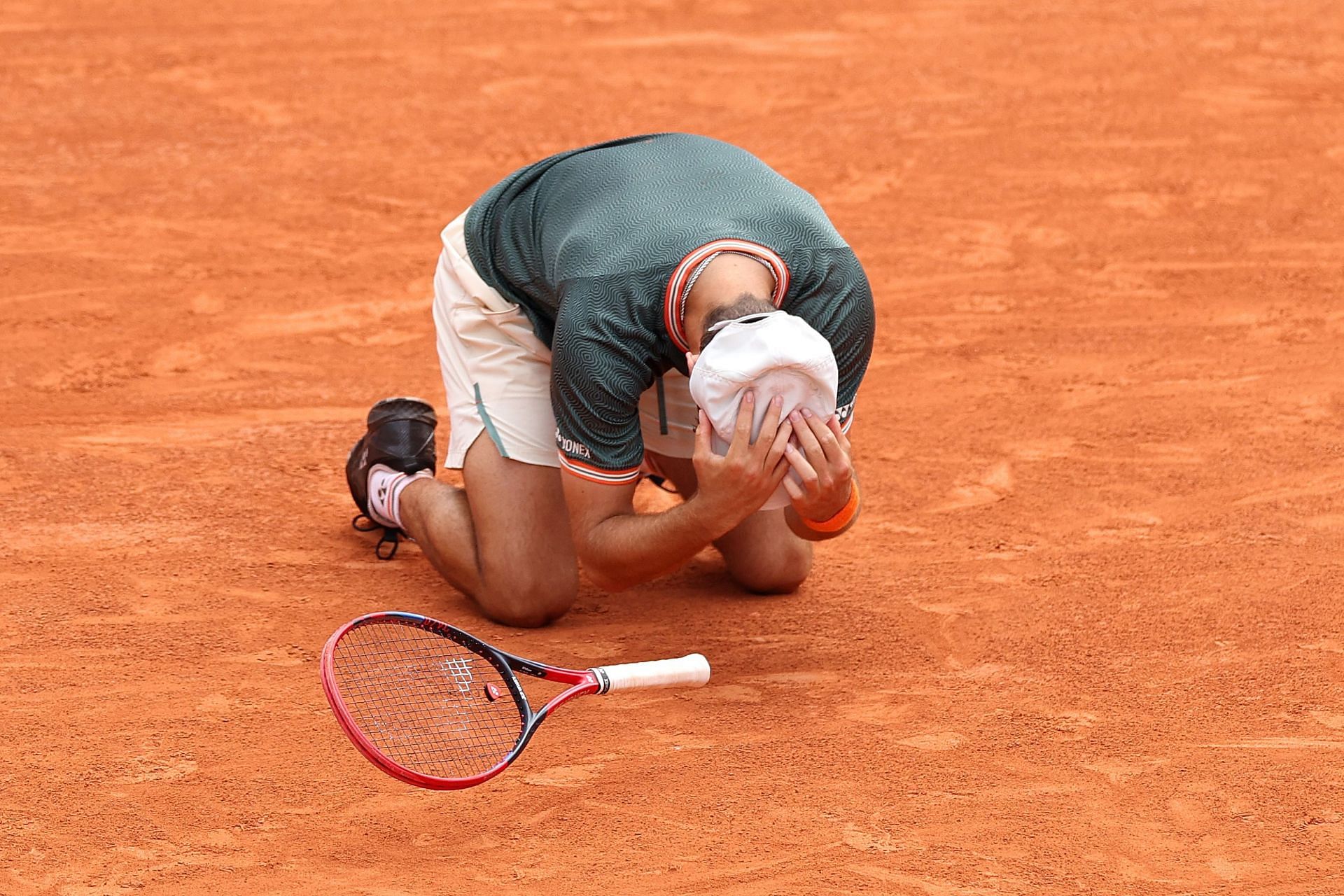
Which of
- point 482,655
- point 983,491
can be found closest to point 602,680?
point 482,655

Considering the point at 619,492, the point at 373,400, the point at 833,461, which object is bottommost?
the point at 373,400

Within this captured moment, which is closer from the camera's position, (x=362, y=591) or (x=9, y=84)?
(x=362, y=591)

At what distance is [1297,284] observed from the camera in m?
6.46

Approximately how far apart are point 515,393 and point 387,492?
0.56 metres

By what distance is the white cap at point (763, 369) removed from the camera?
3037 millimetres

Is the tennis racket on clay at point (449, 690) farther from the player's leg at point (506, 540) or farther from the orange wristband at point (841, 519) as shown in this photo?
the orange wristband at point (841, 519)

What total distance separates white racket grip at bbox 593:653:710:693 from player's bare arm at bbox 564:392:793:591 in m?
0.26

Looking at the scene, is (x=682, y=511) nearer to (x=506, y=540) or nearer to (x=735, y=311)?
(x=735, y=311)

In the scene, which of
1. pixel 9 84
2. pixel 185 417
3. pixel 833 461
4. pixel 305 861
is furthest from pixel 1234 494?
pixel 9 84

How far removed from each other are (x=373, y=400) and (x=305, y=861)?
2694 millimetres

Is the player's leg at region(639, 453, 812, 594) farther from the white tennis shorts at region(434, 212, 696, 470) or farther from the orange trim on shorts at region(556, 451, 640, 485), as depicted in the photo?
the orange trim on shorts at region(556, 451, 640, 485)

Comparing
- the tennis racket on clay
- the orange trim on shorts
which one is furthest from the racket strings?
the orange trim on shorts

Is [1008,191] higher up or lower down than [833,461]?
lower down

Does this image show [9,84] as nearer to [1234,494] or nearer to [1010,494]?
[1010,494]
